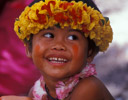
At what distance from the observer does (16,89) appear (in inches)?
145

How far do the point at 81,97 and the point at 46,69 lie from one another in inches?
13.7

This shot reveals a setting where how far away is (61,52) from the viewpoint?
7.48ft

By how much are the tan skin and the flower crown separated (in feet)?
0.22

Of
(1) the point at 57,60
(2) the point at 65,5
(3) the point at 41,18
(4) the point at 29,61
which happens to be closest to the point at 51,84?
(1) the point at 57,60

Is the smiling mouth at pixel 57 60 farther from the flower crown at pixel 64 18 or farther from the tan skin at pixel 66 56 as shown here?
the flower crown at pixel 64 18

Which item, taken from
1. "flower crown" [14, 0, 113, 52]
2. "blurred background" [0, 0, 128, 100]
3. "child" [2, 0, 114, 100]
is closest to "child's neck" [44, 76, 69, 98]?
"child" [2, 0, 114, 100]

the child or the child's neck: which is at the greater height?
the child

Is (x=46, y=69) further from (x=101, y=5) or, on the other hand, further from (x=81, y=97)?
(x=101, y=5)

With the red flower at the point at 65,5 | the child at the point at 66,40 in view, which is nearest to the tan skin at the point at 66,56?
the child at the point at 66,40

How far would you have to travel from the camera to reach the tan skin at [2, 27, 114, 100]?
229 centimetres

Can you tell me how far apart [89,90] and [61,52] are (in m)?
0.35

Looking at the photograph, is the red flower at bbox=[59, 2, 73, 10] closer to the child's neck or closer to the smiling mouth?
the smiling mouth

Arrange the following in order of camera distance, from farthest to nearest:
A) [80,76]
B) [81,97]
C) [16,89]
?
[16,89], [80,76], [81,97]

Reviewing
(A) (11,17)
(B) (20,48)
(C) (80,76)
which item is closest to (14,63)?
(B) (20,48)
